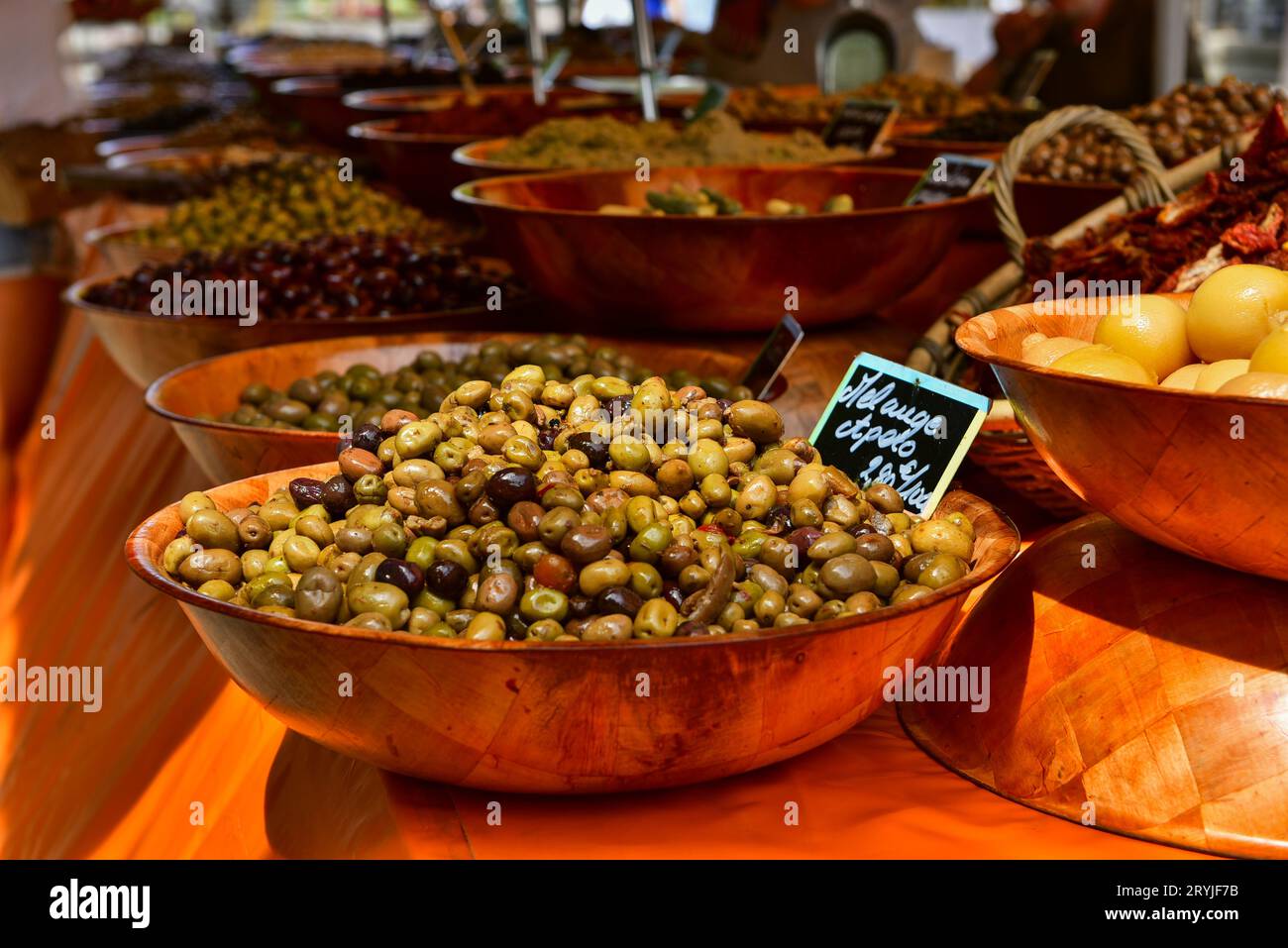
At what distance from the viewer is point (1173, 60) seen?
4629 mm

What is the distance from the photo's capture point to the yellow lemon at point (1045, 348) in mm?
1243

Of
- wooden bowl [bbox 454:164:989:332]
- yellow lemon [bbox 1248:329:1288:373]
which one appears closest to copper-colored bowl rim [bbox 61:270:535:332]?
wooden bowl [bbox 454:164:989:332]

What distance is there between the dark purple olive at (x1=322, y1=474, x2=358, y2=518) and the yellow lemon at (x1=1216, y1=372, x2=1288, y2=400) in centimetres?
75

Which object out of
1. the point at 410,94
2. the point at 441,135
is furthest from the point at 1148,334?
the point at 410,94

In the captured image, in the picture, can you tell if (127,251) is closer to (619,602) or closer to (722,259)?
(722,259)

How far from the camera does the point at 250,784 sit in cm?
135

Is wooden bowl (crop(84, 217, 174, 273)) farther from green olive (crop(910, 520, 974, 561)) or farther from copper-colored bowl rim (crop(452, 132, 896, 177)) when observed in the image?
green olive (crop(910, 520, 974, 561))

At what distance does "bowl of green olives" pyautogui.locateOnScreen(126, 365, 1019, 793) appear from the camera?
0.97 m

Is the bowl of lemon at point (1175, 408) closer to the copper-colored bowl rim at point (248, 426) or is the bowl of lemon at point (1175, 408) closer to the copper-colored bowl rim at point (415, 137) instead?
the copper-colored bowl rim at point (248, 426)

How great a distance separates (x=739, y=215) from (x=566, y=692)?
1.05m
